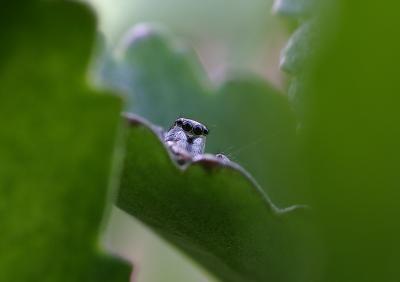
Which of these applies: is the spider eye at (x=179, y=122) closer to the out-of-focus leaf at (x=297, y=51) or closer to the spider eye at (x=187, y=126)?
the spider eye at (x=187, y=126)

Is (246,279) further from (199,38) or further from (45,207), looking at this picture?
(199,38)

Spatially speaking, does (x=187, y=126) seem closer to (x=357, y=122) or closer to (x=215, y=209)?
(x=215, y=209)

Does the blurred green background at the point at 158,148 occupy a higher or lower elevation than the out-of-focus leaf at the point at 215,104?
lower

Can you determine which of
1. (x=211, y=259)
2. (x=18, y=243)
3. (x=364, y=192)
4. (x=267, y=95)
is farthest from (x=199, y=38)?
(x=364, y=192)

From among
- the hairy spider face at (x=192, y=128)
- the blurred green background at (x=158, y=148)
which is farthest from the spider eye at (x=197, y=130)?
the blurred green background at (x=158, y=148)

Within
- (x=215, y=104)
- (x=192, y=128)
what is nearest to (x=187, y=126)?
(x=192, y=128)
